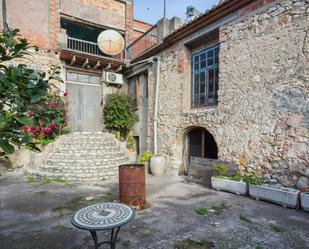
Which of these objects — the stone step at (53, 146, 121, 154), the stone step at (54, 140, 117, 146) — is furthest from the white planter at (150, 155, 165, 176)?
the stone step at (54, 140, 117, 146)

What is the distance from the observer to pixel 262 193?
15.7 feet

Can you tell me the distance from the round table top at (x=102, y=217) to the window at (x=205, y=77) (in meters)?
4.93

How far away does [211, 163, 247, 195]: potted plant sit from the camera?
5203mm

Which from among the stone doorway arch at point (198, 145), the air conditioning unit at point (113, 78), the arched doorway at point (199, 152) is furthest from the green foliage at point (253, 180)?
the air conditioning unit at point (113, 78)

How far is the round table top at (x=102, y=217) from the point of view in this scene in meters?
2.27

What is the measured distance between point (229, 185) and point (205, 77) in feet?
11.2

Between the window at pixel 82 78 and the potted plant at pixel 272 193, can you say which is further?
the window at pixel 82 78

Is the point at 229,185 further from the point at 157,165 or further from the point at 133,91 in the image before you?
the point at 133,91

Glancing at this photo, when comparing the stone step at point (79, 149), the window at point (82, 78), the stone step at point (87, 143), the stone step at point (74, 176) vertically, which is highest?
the window at point (82, 78)

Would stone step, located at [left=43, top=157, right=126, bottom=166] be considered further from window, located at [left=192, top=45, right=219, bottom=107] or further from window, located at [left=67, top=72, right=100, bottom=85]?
window, located at [left=67, top=72, right=100, bottom=85]

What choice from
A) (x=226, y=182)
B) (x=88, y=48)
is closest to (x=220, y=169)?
(x=226, y=182)

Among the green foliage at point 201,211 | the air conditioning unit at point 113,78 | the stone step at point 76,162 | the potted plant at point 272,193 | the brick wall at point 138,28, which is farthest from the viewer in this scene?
the brick wall at point 138,28

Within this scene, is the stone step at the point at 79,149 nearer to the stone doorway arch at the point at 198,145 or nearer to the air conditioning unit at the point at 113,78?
the stone doorway arch at the point at 198,145

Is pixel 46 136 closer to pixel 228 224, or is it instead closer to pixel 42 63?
pixel 42 63
